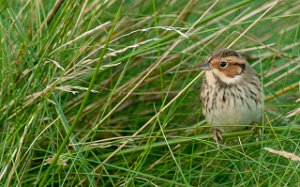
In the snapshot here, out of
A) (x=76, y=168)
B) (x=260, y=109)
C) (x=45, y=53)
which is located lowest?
(x=76, y=168)

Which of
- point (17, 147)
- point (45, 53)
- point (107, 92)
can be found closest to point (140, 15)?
point (107, 92)

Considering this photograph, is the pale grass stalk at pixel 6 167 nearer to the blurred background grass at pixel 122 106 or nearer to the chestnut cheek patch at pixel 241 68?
the blurred background grass at pixel 122 106

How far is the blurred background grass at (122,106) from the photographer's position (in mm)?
2750

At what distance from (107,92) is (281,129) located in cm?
99

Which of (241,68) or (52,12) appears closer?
(52,12)

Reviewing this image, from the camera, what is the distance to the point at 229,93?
3.25 meters

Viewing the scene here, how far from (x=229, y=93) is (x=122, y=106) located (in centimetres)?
55

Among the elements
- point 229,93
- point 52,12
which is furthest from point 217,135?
point 52,12

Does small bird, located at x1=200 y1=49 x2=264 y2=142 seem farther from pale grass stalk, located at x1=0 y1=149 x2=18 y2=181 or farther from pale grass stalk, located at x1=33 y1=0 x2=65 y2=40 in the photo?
pale grass stalk, located at x1=0 y1=149 x2=18 y2=181

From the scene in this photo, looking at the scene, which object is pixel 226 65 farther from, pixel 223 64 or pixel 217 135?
pixel 217 135

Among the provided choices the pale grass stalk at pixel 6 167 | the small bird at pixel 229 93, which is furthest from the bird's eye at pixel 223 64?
the pale grass stalk at pixel 6 167

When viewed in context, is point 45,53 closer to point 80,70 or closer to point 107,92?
point 80,70

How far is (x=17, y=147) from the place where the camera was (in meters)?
2.78

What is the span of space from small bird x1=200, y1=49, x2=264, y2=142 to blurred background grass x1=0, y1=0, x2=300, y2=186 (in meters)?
0.09
